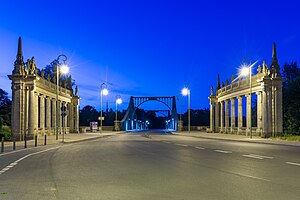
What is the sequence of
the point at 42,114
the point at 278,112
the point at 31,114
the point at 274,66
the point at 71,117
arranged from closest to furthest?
the point at 31,114 → the point at 278,112 → the point at 274,66 → the point at 42,114 → the point at 71,117

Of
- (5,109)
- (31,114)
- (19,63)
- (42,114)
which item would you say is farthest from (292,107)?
(5,109)

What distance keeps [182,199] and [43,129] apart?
44.5 metres

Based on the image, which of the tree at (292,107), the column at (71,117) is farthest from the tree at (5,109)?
the tree at (292,107)

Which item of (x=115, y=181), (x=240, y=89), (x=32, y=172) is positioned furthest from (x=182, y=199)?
(x=240, y=89)

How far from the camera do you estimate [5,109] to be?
66750 mm

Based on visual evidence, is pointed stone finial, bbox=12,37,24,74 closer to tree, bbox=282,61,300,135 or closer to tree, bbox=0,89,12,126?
tree, bbox=0,89,12,126

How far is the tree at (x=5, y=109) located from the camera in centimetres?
6343

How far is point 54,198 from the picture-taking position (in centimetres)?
908

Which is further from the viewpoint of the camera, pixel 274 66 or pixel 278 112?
pixel 274 66

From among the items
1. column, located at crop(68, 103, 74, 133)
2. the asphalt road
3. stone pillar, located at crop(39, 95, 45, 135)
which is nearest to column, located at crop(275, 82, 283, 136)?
stone pillar, located at crop(39, 95, 45, 135)

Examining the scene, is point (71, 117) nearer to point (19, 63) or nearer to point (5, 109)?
point (5, 109)

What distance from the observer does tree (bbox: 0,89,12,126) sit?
63.4 m

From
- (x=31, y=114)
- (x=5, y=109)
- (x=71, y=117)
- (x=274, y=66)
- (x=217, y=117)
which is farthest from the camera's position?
(x=217, y=117)

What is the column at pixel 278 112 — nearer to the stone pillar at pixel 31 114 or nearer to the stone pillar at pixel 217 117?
the stone pillar at pixel 31 114
